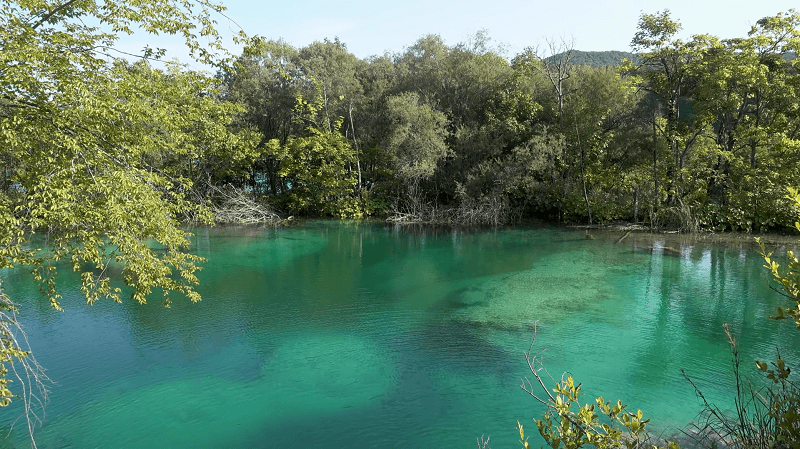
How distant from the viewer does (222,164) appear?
27.6 meters

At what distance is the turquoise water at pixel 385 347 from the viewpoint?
299 inches

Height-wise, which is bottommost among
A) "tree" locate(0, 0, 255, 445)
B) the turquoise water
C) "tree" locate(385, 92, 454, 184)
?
the turquoise water

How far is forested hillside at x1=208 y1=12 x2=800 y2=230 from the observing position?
2031 centimetres

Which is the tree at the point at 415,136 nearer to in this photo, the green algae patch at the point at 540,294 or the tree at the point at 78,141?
the green algae patch at the point at 540,294

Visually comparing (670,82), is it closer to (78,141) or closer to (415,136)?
(415,136)

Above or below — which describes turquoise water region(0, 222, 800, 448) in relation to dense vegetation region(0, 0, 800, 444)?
below

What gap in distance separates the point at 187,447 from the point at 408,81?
2371cm

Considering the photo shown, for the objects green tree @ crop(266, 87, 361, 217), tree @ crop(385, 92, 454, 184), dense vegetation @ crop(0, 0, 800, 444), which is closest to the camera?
dense vegetation @ crop(0, 0, 800, 444)

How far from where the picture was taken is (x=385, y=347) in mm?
10367

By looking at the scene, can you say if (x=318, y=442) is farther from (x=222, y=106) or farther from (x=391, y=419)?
(x=222, y=106)

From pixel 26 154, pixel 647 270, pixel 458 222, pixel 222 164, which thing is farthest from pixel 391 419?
pixel 222 164

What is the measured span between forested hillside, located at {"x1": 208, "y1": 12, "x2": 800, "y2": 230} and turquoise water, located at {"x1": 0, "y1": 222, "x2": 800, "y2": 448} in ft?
18.4

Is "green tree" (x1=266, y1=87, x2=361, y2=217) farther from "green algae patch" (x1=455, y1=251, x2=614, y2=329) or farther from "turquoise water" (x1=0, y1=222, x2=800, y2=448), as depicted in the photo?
"green algae patch" (x1=455, y1=251, x2=614, y2=329)

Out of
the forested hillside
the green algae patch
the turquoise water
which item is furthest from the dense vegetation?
the green algae patch
